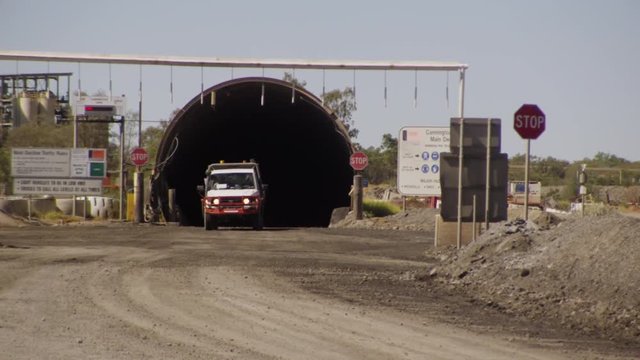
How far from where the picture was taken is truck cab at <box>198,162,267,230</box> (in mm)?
36156

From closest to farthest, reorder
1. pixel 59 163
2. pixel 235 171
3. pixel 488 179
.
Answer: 1. pixel 488 179
2. pixel 235 171
3. pixel 59 163

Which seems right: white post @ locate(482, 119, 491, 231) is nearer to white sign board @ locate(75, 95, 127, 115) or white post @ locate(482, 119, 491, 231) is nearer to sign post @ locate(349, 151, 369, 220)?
sign post @ locate(349, 151, 369, 220)

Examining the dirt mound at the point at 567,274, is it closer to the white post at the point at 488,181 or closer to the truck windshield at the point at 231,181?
the white post at the point at 488,181

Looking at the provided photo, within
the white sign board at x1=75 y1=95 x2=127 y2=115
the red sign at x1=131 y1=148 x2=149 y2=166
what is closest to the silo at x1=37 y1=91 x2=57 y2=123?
the white sign board at x1=75 y1=95 x2=127 y2=115

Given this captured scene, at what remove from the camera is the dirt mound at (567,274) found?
12.4m

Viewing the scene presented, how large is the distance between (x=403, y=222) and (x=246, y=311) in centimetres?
2631

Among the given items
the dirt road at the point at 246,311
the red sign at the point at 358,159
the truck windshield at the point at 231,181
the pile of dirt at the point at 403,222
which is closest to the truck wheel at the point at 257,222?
→ the truck windshield at the point at 231,181

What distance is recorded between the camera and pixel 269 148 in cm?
5809

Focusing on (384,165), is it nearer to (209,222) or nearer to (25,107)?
(25,107)

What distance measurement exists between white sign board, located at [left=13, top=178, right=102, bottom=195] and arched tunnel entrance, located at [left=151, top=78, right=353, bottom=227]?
2808 mm

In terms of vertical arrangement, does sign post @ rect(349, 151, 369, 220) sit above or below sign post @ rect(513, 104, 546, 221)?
below

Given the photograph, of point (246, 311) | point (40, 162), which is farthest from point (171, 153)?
point (246, 311)

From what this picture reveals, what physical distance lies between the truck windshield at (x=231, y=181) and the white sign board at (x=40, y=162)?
7896 millimetres

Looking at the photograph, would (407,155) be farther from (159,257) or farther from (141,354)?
(141,354)
